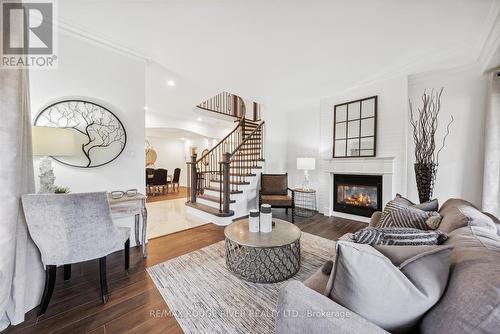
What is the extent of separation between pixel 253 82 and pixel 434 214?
319 cm

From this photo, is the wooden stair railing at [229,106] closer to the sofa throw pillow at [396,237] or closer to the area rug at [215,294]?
the area rug at [215,294]

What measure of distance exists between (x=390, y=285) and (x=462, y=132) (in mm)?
3656

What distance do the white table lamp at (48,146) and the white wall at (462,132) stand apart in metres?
4.96

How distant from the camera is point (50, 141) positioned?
177cm

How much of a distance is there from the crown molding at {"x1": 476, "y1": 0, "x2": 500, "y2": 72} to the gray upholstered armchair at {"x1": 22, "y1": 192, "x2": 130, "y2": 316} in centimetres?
402

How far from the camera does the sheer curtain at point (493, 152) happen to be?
2537 millimetres

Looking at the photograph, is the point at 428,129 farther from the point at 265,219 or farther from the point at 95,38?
the point at 95,38

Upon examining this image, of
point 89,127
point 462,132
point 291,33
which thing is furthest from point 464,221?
point 89,127

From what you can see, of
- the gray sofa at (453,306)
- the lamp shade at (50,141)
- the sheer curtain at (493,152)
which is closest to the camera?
the gray sofa at (453,306)

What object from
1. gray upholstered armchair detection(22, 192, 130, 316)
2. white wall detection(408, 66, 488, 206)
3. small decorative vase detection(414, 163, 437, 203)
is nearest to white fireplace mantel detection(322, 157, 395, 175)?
small decorative vase detection(414, 163, 437, 203)

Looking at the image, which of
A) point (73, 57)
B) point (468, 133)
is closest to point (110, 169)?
point (73, 57)

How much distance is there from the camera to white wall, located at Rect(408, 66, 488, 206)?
9.39ft

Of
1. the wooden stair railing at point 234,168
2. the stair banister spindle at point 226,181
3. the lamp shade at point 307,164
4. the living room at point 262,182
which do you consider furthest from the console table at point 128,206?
the lamp shade at point 307,164

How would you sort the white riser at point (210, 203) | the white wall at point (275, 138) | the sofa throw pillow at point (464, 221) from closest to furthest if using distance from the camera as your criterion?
the sofa throw pillow at point (464, 221)
the white riser at point (210, 203)
the white wall at point (275, 138)
